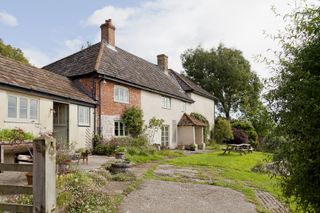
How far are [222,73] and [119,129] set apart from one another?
30.9m

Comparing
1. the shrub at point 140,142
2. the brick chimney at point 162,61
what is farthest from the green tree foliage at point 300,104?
the brick chimney at point 162,61

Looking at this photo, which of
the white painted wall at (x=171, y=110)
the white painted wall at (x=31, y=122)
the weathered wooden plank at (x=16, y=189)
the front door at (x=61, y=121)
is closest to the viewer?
the weathered wooden plank at (x=16, y=189)

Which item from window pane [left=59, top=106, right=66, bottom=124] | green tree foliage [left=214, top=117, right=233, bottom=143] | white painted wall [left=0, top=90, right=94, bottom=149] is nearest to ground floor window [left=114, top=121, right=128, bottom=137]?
white painted wall [left=0, top=90, right=94, bottom=149]

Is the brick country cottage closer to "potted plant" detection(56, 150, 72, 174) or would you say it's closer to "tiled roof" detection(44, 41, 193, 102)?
"tiled roof" detection(44, 41, 193, 102)

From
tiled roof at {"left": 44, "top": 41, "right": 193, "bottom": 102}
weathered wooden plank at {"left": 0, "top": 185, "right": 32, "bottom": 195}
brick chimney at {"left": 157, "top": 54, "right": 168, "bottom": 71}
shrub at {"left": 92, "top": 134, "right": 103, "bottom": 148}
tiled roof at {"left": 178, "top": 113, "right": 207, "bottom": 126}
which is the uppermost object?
brick chimney at {"left": 157, "top": 54, "right": 168, "bottom": 71}

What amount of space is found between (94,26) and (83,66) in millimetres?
6900

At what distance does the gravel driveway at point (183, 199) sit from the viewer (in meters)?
7.30

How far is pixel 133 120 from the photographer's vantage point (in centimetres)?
2144

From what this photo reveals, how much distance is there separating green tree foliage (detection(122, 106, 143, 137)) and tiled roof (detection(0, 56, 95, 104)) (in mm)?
3323

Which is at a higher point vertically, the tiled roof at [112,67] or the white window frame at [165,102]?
the tiled roof at [112,67]

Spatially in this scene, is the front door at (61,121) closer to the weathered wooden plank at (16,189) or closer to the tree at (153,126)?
the tree at (153,126)

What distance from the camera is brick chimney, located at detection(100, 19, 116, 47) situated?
2397 cm

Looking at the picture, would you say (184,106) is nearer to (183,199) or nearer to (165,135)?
(165,135)

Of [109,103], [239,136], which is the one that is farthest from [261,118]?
[239,136]
